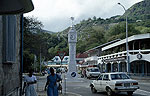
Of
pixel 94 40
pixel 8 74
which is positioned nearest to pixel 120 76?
pixel 8 74

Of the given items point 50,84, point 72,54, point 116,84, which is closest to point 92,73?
point 72,54

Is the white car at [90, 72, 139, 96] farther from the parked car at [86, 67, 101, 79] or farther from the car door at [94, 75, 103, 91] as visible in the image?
the parked car at [86, 67, 101, 79]

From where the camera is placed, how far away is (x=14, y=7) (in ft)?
14.5

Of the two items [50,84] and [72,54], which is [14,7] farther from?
[72,54]

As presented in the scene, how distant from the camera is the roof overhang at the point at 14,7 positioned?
410 centimetres

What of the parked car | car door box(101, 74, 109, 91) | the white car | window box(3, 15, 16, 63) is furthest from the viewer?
the parked car

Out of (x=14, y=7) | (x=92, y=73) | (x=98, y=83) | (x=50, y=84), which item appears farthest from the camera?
(x=92, y=73)

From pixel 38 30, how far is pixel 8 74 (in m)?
29.4

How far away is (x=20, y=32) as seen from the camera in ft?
42.9

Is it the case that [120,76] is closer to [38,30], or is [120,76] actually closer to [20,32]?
[20,32]

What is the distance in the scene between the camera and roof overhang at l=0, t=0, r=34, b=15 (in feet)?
13.5

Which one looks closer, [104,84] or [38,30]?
[104,84]

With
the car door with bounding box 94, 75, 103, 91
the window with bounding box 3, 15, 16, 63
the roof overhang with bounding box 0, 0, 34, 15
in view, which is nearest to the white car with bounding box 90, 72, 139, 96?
the car door with bounding box 94, 75, 103, 91

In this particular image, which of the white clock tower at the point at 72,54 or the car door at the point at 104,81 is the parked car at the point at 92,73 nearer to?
the white clock tower at the point at 72,54
